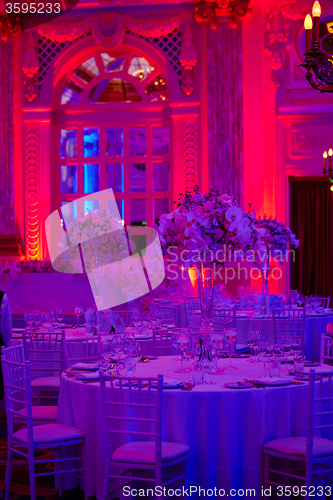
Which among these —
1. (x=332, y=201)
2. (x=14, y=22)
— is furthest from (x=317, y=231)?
(x=14, y=22)

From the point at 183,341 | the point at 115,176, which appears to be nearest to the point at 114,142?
the point at 115,176

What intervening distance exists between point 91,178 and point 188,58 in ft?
8.42

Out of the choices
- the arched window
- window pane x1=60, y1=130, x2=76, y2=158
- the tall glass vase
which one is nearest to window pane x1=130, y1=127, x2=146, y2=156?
the arched window

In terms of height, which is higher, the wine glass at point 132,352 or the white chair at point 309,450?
the wine glass at point 132,352

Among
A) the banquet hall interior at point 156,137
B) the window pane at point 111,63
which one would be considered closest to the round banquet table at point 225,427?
the banquet hall interior at point 156,137

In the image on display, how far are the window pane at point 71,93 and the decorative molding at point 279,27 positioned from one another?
10.7 feet

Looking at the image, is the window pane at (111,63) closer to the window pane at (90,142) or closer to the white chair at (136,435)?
the window pane at (90,142)

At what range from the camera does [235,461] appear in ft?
11.0

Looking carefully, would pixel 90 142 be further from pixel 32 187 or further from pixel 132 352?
pixel 132 352

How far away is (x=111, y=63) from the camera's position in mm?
11055

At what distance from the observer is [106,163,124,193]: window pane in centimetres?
1109

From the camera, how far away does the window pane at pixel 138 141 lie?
11070mm

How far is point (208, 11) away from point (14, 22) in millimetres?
3212

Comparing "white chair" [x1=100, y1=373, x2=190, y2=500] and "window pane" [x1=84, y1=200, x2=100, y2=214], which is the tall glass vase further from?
"window pane" [x1=84, y1=200, x2=100, y2=214]
